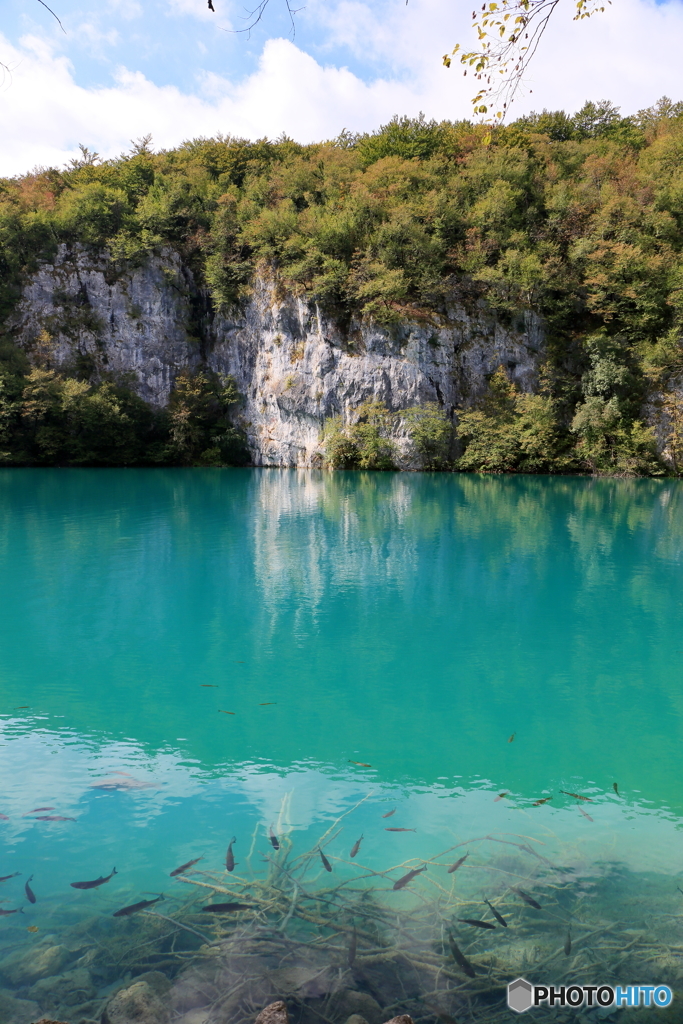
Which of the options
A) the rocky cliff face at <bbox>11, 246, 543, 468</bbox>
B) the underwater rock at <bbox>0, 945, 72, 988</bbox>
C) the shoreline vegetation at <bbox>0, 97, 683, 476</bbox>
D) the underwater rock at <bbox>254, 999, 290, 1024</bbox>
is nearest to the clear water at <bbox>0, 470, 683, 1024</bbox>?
the underwater rock at <bbox>0, 945, 72, 988</bbox>

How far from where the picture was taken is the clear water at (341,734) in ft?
11.2

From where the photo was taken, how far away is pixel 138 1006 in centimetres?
269

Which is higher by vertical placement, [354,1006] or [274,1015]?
[274,1015]

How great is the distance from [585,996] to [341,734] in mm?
2737

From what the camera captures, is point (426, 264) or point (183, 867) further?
point (426, 264)

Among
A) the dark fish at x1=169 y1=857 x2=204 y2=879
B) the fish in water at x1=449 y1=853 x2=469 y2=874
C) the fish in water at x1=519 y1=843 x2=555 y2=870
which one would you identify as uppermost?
the dark fish at x1=169 y1=857 x2=204 y2=879

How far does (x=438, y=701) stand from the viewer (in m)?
5.94

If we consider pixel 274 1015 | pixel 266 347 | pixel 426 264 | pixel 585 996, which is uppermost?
pixel 426 264

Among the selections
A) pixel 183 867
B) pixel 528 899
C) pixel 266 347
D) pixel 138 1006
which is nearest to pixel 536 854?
pixel 528 899

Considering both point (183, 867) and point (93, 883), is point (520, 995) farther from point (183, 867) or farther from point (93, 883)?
point (93, 883)

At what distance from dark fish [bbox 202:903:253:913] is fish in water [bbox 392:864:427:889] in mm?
811

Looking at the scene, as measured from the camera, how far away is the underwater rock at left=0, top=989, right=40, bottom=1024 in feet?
8.59

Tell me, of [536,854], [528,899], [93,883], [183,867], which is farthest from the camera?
[536,854]

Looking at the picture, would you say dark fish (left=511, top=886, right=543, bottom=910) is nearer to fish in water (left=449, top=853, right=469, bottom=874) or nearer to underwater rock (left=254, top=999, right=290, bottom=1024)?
fish in water (left=449, top=853, right=469, bottom=874)
